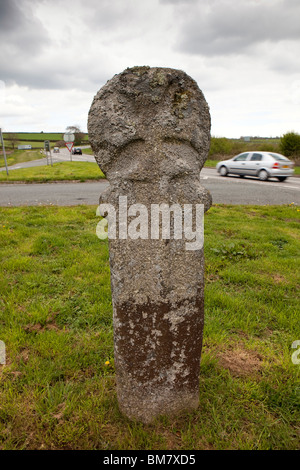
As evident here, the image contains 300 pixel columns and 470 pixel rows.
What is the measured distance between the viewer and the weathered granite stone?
2.00 meters

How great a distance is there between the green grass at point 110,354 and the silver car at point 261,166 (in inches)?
434

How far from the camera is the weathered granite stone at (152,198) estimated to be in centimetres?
200

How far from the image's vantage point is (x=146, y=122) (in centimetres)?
202

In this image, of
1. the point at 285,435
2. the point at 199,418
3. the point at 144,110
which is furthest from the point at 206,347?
the point at 144,110

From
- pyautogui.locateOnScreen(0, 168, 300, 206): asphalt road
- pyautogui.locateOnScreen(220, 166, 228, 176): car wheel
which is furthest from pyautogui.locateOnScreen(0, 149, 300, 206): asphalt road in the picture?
pyautogui.locateOnScreen(220, 166, 228, 176): car wheel

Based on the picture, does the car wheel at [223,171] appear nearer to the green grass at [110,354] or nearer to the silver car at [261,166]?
the silver car at [261,166]

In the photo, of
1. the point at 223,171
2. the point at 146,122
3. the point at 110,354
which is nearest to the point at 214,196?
the point at 223,171

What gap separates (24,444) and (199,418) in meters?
1.21

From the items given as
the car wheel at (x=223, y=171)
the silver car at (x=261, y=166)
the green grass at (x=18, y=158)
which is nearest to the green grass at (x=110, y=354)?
the silver car at (x=261, y=166)

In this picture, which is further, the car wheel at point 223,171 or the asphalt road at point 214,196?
the car wheel at point 223,171

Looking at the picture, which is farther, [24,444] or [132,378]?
[132,378]

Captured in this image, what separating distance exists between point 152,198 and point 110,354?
164 cm

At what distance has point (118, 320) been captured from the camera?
2.15 meters
